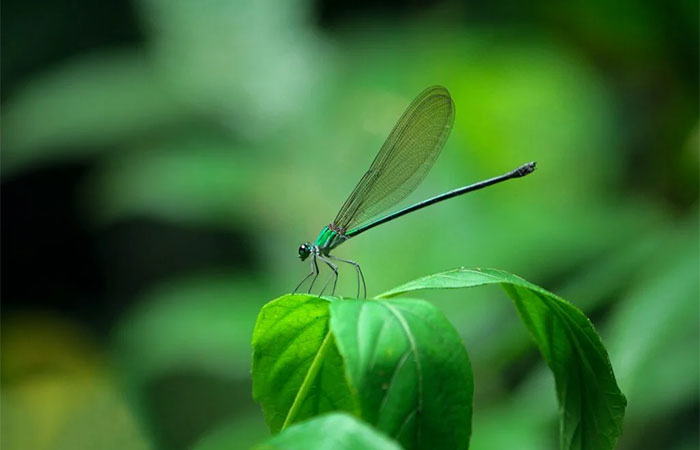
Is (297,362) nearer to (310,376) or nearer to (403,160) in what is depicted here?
(310,376)

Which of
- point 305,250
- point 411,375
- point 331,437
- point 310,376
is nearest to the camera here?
point 331,437

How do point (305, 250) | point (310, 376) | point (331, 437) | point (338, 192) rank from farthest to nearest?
point (338, 192), point (305, 250), point (310, 376), point (331, 437)

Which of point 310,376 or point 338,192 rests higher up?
point 338,192

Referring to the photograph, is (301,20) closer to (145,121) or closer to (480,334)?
(145,121)

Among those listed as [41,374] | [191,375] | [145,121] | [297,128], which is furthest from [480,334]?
[41,374]

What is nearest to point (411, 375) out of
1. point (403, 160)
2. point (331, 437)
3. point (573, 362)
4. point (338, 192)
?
point (331, 437)

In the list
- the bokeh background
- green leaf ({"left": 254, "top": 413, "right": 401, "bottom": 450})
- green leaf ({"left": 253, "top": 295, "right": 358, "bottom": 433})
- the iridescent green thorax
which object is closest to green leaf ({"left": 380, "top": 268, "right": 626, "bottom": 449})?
green leaf ({"left": 253, "top": 295, "right": 358, "bottom": 433})

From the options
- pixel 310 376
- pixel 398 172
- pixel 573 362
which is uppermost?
pixel 398 172
